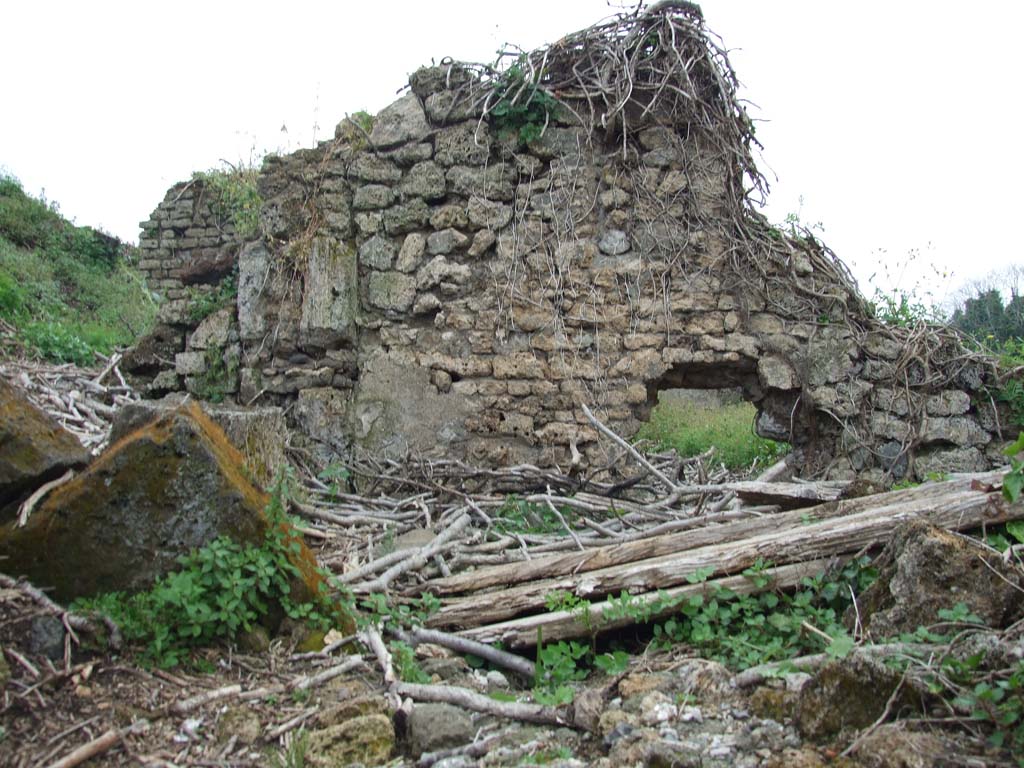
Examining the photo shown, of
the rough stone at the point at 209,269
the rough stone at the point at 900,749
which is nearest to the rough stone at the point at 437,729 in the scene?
the rough stone at the point at 900,749

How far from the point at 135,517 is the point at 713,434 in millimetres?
7343

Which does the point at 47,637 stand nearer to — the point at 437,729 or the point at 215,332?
the point at 437,729

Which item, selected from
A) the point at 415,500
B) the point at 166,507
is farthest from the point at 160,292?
the point at 166,507

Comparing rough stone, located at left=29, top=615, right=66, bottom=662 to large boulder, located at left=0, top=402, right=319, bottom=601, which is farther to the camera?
large boulder, located at left=0, top=402, right=319, bottom=601

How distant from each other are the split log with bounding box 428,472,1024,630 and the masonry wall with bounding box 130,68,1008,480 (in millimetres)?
2133

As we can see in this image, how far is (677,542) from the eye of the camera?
3.25 meters

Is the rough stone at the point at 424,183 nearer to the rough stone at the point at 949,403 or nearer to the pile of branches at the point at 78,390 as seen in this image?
the pile of branches at the point at 78,390

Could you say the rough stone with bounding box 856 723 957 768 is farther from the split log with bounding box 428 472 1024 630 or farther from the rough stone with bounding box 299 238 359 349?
the rough stone with bounding box 299 238 359 349

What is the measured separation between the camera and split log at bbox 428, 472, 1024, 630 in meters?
2.88

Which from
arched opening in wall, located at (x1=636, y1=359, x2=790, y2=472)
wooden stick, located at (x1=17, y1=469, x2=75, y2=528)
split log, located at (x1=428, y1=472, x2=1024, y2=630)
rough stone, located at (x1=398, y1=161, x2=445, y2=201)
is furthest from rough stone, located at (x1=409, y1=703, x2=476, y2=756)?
rough stone, located at (x1=398, y1=161, x2=445, y2=201)

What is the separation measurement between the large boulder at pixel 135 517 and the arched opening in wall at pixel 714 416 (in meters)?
3.40

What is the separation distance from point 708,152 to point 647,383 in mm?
1649

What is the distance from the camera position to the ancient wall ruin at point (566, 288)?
528cm

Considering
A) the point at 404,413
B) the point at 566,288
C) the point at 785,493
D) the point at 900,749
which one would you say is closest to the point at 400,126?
the point at 566,288
